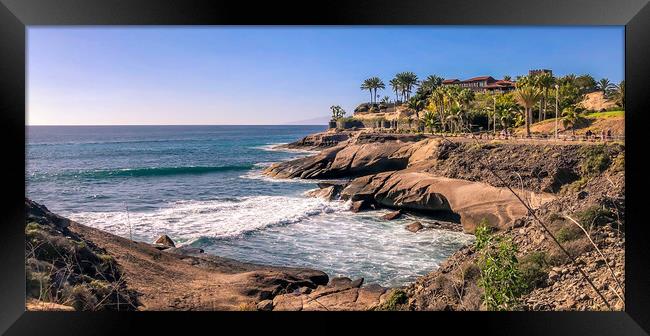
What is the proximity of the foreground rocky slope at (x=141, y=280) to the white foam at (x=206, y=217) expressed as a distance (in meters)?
2.73

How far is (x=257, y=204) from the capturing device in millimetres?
14875

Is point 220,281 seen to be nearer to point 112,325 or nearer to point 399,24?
point 112,325

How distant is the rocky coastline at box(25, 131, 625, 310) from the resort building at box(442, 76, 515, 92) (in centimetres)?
524

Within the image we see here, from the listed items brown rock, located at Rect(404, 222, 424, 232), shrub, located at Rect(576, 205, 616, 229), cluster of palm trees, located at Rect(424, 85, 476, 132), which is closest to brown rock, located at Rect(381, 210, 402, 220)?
brown rock, located at Rect(404, 222, 424, 232)

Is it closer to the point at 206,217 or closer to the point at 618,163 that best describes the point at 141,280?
the point at 206,217

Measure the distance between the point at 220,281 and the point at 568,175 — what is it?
28.4ft

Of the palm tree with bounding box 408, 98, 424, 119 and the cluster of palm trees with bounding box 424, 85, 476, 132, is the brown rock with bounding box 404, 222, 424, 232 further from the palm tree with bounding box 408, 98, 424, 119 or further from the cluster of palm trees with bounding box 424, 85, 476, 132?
the palm tree with bounding box 408, 98, 424, 119

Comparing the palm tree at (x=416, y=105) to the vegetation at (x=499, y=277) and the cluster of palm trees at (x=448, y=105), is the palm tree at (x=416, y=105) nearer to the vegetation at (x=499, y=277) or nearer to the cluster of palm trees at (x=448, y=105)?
the cluster of palm trees at (x=448, y=105)

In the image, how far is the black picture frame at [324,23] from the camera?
16.3 feet

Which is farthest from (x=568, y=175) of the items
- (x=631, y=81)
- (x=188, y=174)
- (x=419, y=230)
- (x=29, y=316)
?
(x=188, y=174)

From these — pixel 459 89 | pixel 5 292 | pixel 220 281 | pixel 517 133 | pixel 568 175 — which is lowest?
pixel 220 281

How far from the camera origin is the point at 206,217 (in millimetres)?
13016

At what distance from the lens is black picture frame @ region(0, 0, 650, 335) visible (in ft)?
16.3

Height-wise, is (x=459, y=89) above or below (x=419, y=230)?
above
